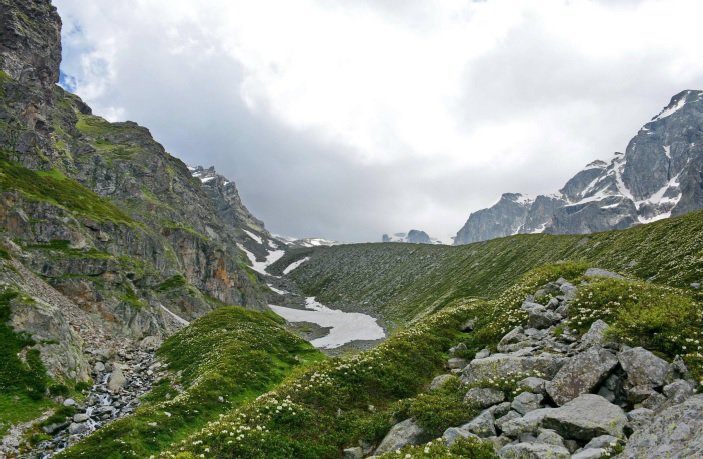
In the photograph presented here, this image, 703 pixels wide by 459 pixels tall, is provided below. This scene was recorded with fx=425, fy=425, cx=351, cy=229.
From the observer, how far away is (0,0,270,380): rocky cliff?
49.6 meters

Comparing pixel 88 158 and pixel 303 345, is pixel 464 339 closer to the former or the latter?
pixel 303 345

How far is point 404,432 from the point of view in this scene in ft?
52.4

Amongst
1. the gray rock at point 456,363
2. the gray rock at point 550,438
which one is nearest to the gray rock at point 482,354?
the gray rock at point 456,363

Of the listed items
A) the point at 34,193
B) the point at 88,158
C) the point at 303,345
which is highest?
the point at 88,158

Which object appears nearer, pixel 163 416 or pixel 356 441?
pixel 356 441

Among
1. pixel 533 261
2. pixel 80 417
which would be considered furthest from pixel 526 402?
pixel 533 261

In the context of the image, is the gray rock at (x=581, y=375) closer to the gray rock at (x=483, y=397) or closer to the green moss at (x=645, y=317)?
the gray rock at (x=483, y=397)

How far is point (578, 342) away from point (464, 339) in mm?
9907

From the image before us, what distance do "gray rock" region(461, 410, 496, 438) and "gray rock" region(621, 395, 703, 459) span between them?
424cm

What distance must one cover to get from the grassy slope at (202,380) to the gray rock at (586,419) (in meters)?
20.2

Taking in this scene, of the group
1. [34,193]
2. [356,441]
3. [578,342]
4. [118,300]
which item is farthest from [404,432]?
[34,193]

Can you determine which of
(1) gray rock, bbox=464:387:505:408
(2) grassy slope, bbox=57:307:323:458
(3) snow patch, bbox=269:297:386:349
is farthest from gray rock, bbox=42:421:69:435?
(3) snow patch, bbox=269:297:386:349

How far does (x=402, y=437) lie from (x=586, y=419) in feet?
20.4

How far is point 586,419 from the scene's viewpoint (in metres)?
13.4
